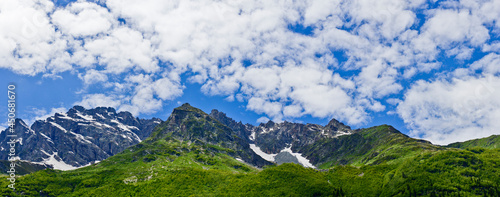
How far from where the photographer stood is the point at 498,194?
182 metres

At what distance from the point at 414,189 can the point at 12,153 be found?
220 metres

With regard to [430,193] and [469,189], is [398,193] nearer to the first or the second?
[430,193]

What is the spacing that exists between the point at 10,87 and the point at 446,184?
241154mm

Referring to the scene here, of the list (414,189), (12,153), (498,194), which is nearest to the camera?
(12,153)

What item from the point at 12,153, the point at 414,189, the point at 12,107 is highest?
the point at 12,107

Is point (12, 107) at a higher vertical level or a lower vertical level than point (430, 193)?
higher

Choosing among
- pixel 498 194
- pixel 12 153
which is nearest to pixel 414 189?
pixel 498 194

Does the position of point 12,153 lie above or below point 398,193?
above

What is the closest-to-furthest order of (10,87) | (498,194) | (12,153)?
1. (10,87)
2. (12,153)
3. (498,194)

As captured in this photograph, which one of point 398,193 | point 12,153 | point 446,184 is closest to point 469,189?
point 446,184

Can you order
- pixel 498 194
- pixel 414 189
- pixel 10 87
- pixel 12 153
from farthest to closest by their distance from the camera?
pixel 414 189 < pixel 498 194 < pixel 12 153 < pixel 10 87

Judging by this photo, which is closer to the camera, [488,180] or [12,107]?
[12,107]

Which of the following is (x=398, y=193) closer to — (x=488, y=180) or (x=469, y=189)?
(x=469, y=189)

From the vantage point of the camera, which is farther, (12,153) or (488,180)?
(488,180)
